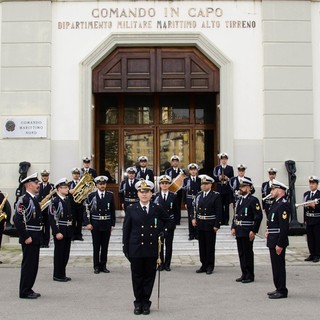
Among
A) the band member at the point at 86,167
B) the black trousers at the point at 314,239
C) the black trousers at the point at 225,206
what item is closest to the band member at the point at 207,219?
the black trousers at the point at 314,239

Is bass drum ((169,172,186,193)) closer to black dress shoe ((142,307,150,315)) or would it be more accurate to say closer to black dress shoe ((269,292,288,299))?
black dress shoe ((269,292,288,299))

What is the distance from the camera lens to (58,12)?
1545 centimetres

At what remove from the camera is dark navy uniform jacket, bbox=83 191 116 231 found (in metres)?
10.8

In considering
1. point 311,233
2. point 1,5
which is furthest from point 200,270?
point 1,5

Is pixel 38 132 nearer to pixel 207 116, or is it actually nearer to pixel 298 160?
pixel 207 116

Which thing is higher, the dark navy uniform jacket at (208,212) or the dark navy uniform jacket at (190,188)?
the dark navy uniform jacket at (190,188)

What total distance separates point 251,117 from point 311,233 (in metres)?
4.56

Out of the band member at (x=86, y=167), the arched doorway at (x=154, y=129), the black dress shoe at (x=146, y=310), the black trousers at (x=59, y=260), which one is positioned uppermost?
the arched doorway at (x=154, y=129)

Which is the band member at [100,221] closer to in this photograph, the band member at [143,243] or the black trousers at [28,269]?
the black trousers at [28,269]

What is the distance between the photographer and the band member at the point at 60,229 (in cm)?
968

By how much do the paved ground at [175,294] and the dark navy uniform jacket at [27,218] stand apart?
102 centimetres

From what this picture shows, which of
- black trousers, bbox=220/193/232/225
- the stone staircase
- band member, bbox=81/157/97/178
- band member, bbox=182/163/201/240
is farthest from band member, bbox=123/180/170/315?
black trousers, bbox=220/193/232/225

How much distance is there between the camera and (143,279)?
7289 millimetres

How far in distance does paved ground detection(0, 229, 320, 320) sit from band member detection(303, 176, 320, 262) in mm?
403
